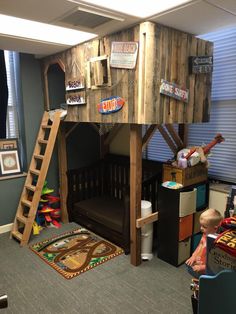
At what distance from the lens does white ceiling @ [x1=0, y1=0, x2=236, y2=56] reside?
70.9 inches

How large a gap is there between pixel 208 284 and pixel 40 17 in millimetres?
2113

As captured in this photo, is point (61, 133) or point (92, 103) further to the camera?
point (61, 133)

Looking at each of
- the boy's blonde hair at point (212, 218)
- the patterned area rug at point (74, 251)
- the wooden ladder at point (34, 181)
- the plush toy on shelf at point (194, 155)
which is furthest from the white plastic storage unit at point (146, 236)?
the wooden ladder at point (34, 181)

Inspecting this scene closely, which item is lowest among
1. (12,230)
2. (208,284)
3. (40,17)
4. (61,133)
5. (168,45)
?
(12,230)

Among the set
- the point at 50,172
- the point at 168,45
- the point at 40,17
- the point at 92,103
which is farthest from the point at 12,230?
the point at 168,45

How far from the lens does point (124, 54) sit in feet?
7.49

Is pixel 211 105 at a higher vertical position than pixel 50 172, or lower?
higher

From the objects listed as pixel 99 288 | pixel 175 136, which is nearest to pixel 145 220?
pixel 99 288

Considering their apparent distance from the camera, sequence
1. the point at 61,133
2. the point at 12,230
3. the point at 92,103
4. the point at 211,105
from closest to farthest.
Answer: the point at 92,103
the point at 211,105
the point at 12,230
the point at 61,133

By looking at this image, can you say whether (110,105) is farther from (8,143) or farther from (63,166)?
(8,143)

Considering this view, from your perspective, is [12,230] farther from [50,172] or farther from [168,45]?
[168,45]

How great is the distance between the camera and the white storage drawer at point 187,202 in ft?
8.34

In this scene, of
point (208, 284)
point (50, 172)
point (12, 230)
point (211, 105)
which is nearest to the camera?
point (208, 284)

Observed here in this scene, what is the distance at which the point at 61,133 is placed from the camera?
143 inches
